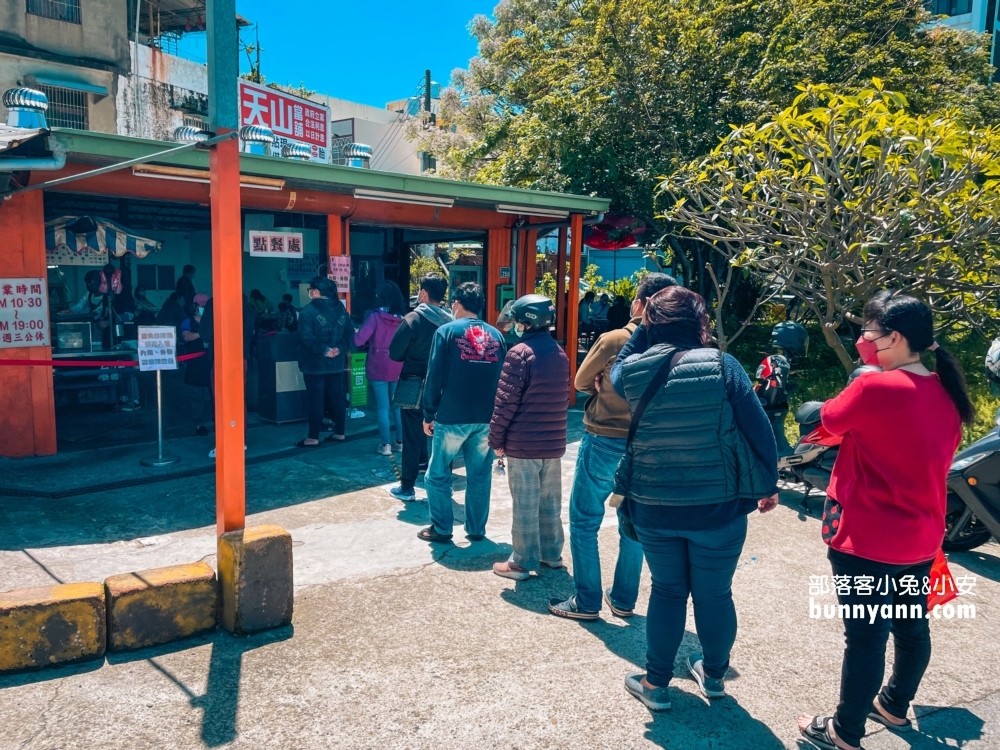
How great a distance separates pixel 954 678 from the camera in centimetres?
383

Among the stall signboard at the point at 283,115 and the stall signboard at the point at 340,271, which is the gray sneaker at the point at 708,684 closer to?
the stall signboard at the point at 340,271

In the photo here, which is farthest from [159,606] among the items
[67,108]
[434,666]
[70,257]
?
[67,108]

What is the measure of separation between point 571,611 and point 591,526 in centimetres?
49

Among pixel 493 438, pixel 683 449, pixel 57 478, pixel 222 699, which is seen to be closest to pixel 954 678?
pixel 683 449

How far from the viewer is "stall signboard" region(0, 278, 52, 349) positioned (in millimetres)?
7121

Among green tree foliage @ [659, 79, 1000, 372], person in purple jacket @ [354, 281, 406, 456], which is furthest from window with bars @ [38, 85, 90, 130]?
green tree foliage @ [659, 79, 1000, 372]

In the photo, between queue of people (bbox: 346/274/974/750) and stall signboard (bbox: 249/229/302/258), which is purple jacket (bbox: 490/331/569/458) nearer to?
queue of people (bbox: 346/274/974/750)

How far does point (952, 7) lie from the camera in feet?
110

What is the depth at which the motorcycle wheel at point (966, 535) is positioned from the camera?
537cm

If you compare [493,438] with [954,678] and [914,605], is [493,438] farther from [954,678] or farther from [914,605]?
[954,678]

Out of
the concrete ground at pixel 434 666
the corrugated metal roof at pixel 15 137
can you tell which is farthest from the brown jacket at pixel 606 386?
the corrugated metal roof at pixel 15 137

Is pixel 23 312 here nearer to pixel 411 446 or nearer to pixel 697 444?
pixel 411 446

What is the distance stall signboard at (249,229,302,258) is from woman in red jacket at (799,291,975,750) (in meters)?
7.67

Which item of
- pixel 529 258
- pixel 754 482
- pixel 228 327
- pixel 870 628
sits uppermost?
pixel 529 258
